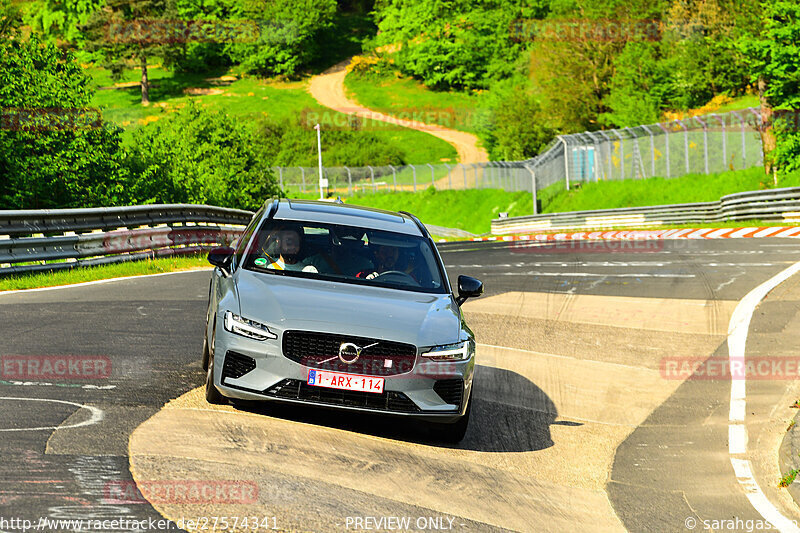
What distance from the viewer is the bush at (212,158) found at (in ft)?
119

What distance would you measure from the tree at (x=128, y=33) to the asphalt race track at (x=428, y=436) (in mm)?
114354

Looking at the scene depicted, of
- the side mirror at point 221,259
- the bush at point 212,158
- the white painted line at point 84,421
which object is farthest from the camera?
the bush at point 212,158

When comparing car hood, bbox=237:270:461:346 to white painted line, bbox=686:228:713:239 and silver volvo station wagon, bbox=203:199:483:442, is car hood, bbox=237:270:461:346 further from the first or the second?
white painted line, bbox=686:228:713:239

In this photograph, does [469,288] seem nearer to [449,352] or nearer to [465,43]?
[449,352]

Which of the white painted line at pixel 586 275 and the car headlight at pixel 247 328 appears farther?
the white painted line at pixel 586 275

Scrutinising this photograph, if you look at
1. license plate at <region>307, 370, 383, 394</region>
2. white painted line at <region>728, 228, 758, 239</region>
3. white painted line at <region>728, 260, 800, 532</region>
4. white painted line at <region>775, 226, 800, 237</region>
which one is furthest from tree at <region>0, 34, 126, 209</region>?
license plate at <region>307, 370, 383, 394</region>

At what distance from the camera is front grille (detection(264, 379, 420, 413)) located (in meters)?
6.98

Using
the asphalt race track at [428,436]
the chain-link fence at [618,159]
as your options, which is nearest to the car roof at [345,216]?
the asphalt race track at [428,436]

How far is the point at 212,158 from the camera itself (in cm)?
3956

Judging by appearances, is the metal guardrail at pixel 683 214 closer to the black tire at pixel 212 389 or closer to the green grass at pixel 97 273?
the green grass at pixel 97 273

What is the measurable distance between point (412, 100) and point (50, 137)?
3839 inches

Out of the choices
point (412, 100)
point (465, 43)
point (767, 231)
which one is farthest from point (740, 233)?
point (465, 43)

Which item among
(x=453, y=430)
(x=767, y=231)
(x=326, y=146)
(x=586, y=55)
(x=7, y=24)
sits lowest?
(x=326, y=146)

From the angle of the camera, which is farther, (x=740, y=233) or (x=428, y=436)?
(x=740, y=233)
